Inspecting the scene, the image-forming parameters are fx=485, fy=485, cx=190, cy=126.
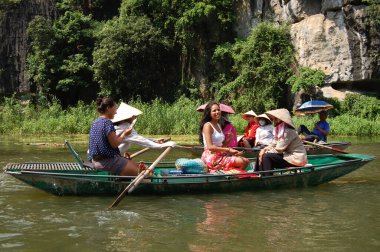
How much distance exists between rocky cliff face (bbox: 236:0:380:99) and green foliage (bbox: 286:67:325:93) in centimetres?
70

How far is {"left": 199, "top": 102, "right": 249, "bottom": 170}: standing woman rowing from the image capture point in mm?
7762

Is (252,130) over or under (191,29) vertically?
under

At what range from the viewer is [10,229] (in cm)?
571

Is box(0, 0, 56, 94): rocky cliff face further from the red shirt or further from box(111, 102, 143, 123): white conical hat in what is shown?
box(111, 102, 143, 123): white conical hat

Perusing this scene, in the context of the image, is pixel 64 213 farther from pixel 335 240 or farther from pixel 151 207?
pixel 335 240

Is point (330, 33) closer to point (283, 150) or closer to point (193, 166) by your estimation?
point (283, 150)

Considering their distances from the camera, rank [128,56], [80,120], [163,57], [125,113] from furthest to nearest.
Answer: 1. [163,57]
2. [128,56]
3. [80,120]
4. [125,113]

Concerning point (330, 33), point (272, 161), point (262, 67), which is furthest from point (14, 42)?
point (272, 161)

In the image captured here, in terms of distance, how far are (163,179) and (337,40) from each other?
1719cm

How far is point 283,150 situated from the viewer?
312 inches

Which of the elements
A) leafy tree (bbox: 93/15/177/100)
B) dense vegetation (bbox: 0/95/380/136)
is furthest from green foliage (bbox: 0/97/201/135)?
leafy tree (bbox: 93/15/177/100)

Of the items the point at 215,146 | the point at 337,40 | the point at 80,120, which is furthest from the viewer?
the point at 337,40

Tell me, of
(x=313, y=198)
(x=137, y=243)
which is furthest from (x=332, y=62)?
(x=137, y=243)

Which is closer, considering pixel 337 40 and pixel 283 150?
pixel 283 150
